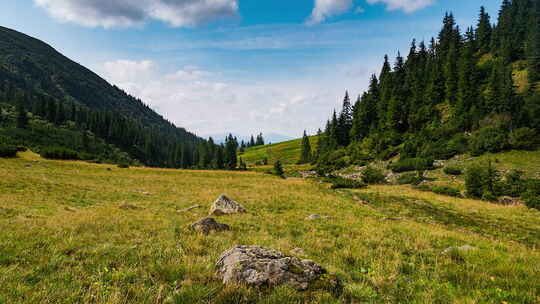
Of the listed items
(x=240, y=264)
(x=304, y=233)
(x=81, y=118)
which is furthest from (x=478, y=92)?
(x=81, y=118)

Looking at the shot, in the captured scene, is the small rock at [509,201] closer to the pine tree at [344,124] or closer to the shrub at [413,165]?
the shrub at [413,165]

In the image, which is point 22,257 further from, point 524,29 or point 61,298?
point 524,29

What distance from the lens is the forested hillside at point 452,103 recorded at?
4169cm

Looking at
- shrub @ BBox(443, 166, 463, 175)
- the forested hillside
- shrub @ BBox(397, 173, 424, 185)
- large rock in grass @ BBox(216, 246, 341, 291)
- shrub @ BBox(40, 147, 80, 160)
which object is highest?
the forested hillside

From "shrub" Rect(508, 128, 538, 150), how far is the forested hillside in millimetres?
109

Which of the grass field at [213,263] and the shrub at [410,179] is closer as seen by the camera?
the grass field at [213,263]

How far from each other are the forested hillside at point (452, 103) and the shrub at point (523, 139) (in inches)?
4.3

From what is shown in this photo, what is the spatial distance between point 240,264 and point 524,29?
452 ft

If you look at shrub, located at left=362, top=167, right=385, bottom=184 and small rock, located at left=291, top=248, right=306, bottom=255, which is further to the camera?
shrub, located at left=362, top=167, right=385, bottom=184

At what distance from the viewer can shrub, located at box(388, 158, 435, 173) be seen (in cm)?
4027

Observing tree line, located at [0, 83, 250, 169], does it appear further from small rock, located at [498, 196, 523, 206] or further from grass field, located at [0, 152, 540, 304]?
grass field, located at [0, 152, 540, 304]

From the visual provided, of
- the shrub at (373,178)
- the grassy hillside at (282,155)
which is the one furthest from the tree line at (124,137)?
the shrub at (373,178)

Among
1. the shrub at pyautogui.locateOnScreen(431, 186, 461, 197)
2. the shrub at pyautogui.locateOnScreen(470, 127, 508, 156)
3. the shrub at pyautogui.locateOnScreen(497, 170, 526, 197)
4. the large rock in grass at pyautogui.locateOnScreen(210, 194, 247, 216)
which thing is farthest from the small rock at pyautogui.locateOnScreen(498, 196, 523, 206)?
the large rock in grass at pyautogui.locateOnScreen(210, 194, 247, 216)

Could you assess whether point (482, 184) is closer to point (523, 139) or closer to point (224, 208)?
point (523, 139)
